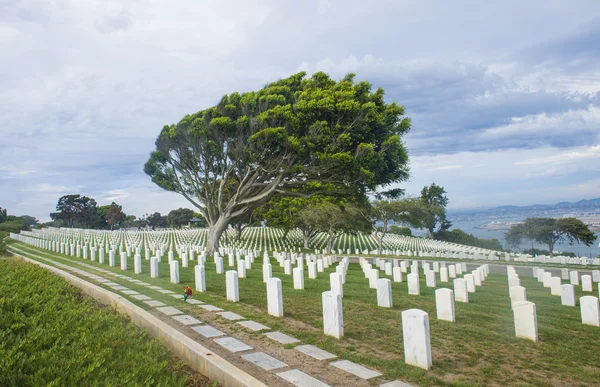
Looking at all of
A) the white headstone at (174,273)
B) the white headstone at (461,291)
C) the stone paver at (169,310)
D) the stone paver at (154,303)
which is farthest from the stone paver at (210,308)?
the white headstone at (461,291)

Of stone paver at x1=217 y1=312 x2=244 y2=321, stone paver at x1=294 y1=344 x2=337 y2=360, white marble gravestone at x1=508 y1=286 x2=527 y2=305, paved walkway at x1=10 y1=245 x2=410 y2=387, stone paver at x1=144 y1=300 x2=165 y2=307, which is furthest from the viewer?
white marble gravestone at x1=508 y1=286 x2=527 y2=305

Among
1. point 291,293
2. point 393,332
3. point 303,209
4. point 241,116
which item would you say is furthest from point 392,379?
point 303,209

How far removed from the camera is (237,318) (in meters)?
7.48

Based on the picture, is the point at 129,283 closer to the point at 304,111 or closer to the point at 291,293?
the point at 291,293

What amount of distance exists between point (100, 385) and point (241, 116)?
58.1 feet

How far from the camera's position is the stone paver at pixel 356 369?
4762mm

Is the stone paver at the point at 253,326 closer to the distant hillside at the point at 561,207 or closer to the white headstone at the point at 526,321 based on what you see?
the white headstone at the point at 526,321

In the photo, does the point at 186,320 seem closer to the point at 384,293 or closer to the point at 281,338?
the point at 281,338

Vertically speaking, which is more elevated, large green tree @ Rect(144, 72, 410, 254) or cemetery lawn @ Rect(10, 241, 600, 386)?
large green tree @ Rect(144, 72, 410, 254)

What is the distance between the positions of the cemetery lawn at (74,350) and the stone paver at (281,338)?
5.34ft

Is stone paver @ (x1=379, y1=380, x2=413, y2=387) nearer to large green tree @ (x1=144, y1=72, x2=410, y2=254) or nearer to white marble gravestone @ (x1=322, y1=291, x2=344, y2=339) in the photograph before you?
white marble gravestone @ (x1=322, y1=291, x2=344, y2=339)

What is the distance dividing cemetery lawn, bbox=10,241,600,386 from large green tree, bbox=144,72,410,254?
9.43 m

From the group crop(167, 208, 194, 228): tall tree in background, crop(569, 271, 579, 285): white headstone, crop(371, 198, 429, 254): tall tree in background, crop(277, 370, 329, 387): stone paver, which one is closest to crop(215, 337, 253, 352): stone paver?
crop(277, 370, 329, 387): stone paver

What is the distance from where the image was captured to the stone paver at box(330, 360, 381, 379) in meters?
4.76
